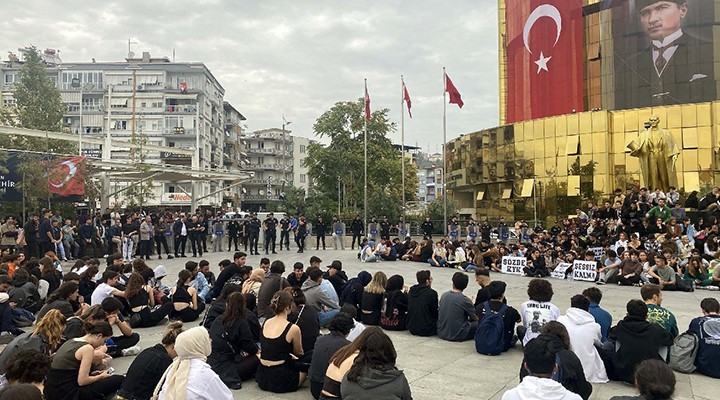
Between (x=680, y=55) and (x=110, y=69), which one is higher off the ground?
(x=110, y=69)

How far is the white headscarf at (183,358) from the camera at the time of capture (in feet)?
14.4

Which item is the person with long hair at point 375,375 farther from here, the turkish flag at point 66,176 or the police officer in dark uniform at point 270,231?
the turkish flag at point 66,176

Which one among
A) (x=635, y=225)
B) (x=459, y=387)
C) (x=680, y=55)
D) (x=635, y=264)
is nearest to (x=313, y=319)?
(x=459, y=387)

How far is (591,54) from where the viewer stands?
45.1 metres

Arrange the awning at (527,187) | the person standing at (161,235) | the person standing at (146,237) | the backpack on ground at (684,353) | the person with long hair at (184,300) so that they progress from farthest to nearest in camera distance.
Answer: the awning at (527,187), the person standing at (161,235), the person standing at (146,237), the person with long hair at (184,300), the backpack on ground at (684,353)

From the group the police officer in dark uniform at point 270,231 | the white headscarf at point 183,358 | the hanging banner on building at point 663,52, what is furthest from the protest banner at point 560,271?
the hanging banner on building at point 663,52

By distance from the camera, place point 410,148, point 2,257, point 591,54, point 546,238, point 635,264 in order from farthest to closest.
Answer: point 410,148
point 591,54
point 546,238
point 635,264
point 2,257

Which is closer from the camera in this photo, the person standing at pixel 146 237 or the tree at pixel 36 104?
the person standing at pixel 146 237

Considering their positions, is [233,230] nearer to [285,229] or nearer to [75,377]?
[285,229]

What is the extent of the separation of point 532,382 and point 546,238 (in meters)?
18.7

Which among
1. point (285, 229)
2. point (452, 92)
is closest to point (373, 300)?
point (285, 229)

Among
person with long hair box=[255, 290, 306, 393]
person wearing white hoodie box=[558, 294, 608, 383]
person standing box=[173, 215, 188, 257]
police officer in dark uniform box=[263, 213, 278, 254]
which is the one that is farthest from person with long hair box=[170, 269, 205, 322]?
police officer in dark uniform box=[263, 213, 278, 254]

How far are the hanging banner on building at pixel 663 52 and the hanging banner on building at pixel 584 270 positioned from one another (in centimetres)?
2879

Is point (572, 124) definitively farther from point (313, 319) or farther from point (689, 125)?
point (313, 319)
